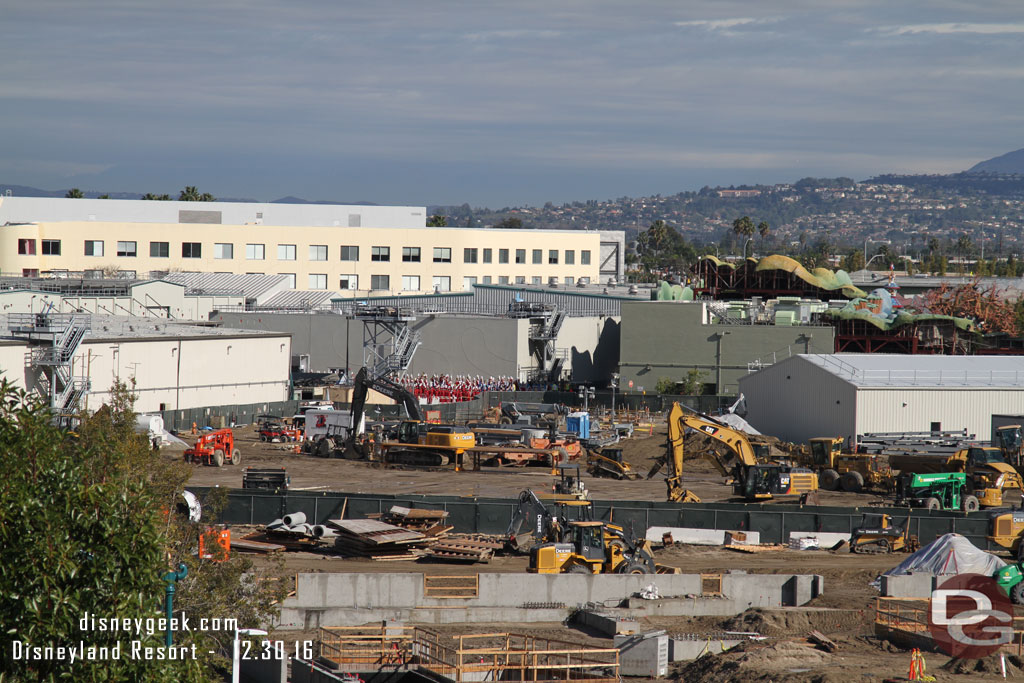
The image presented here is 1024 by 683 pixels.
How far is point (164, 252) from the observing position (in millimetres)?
103062

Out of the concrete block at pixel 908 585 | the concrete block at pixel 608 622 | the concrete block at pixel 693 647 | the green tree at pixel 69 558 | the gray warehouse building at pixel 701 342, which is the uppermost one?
the gray warehouse building at pixel 701 342

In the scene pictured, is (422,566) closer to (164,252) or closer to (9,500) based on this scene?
(9,500)

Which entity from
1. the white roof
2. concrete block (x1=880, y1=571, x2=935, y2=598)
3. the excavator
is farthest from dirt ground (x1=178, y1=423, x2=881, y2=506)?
concrete block (x1=880, y1=571, x2=935, y2=598)

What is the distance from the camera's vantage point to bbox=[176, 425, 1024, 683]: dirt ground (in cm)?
2369

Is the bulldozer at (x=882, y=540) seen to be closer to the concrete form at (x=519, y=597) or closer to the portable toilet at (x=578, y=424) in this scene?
the concrete form at (x=519, y=597)

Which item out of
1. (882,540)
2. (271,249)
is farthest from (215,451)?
(271,249)

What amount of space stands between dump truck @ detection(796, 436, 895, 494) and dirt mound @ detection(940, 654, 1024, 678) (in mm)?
23177

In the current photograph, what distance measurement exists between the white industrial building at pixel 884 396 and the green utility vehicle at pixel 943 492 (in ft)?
44.8

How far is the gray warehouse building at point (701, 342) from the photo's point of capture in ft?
246

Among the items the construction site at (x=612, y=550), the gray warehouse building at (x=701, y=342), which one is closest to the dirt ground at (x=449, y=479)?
the construction site at (x=612, y=550)

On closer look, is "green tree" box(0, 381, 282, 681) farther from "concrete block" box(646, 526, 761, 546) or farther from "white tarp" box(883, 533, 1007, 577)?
"concrete block" box(646, 526, 761, 546)

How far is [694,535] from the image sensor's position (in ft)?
119

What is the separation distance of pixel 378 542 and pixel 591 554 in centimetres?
588

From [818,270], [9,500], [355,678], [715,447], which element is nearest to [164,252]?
[818,270]
